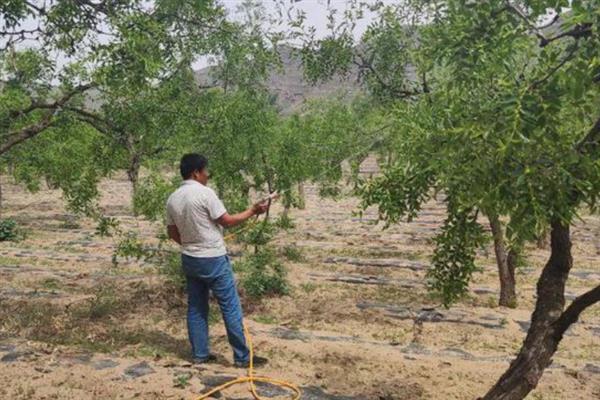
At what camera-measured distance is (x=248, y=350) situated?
230 inches

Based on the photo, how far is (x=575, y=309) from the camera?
414cm

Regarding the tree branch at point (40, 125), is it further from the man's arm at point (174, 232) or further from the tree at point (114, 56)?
the man's arm at point (174, 232)

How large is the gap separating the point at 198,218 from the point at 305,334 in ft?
8.45

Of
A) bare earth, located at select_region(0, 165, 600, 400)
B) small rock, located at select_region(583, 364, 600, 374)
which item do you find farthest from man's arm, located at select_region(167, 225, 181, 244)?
small rock, located at select_region(583, 364, 600, 374)

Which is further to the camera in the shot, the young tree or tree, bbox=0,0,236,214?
tree, bbox=0,0,236,214

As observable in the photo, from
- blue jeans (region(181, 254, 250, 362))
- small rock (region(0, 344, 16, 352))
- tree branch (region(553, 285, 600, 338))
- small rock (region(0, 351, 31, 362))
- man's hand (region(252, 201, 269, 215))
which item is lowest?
small rock (region(0, 344, 16, 352))

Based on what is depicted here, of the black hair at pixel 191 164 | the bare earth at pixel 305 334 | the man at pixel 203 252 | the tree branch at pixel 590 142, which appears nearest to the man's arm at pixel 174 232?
the man at pixel 203 252

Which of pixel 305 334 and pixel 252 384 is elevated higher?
pixel 252 384

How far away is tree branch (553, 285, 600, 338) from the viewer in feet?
13.3

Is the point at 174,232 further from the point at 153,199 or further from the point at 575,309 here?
the point at 575,309

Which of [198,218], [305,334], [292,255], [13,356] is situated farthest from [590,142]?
[292,255]

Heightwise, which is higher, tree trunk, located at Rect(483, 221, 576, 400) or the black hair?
the black hair

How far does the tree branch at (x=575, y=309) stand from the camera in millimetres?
4055

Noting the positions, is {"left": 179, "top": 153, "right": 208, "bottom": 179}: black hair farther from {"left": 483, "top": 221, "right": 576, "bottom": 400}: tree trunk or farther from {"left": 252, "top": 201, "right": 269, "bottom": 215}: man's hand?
{"left": 483, "top": 221, "right": 576, "bottom": 400}: tree trunk
